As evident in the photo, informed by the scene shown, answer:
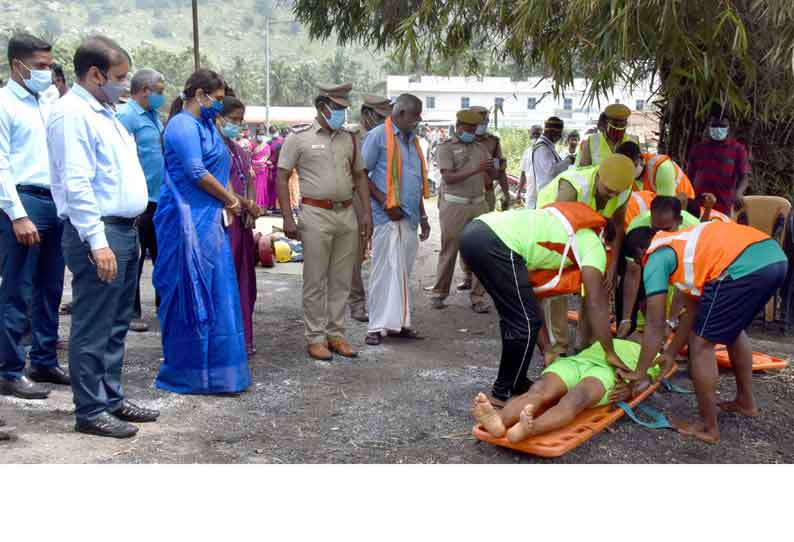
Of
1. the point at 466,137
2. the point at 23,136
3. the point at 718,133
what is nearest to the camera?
the point at 23,136

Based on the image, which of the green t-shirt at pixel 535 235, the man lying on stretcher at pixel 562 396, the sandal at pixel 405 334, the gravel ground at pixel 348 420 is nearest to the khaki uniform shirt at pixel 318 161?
A: the gravel ground at pixel 348 420

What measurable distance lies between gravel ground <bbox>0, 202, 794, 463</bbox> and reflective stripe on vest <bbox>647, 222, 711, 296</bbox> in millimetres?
812

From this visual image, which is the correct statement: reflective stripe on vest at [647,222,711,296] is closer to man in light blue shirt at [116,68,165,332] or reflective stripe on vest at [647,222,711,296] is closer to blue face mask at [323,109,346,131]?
blue face mask at [323,109,346,131]

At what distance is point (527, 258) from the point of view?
14.9 ft

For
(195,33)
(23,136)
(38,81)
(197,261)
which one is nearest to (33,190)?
(23,136)

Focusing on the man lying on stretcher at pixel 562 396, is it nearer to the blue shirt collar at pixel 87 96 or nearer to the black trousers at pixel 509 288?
the black trousers at pixel 509 288

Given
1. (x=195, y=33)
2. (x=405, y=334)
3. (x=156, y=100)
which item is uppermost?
(x=195, y=33)

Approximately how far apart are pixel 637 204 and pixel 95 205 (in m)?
3.50

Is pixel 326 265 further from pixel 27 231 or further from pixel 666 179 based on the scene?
pixel 666 179

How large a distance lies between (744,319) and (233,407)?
2.82 metres

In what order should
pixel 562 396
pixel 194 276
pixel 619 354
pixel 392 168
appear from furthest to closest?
pixel 392 168
pixel 619 354
pixel 194 276
pixel 562 396

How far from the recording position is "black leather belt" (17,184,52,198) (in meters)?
4.63

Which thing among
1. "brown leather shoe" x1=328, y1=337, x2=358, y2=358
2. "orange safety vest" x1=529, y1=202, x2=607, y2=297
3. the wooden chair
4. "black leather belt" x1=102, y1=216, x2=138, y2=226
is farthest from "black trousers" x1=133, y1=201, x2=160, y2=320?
the wooden chair

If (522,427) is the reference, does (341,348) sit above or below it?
below
